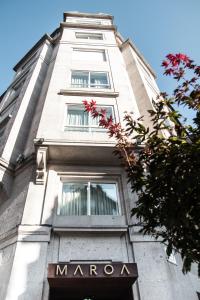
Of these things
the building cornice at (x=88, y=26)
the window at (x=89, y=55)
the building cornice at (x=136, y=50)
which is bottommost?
the window at (x=89, y=55)

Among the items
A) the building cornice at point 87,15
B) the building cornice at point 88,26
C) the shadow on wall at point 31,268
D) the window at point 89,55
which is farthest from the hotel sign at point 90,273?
the building cornice at point 87,15

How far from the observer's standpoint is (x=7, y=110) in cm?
1427

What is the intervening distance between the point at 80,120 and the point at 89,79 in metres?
3.47

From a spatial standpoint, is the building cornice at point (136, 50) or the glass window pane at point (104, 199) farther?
the building cornice at point (136, 50)

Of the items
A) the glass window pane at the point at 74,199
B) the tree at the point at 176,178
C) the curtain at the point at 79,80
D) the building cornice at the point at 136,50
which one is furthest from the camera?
the building cornice at the point at 136,50

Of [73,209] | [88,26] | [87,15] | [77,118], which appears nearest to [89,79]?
[77,118]

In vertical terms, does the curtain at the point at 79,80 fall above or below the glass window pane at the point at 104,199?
above

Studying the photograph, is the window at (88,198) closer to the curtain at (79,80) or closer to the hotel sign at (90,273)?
the hotel sign at (90,273)

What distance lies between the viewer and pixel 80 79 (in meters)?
12.6

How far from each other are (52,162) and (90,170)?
1403 mm

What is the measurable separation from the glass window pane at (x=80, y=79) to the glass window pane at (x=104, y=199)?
5947 mm

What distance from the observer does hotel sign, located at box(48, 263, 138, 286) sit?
18.0 feet

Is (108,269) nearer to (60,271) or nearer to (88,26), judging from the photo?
(60,271)

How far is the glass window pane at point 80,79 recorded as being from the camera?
12.2 m
